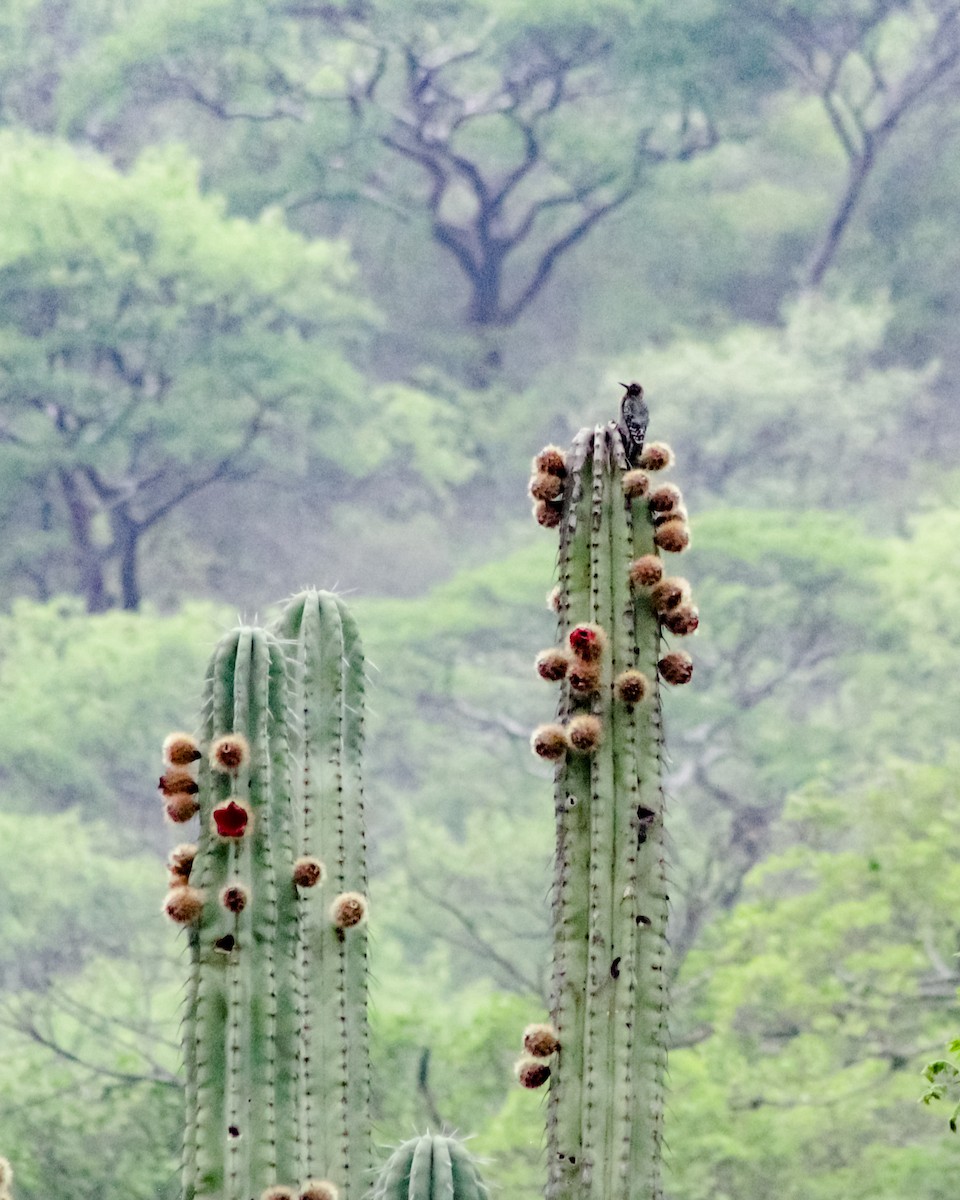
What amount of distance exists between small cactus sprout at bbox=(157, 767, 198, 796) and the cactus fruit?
895 millimetres

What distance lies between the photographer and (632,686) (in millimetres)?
A: 3584

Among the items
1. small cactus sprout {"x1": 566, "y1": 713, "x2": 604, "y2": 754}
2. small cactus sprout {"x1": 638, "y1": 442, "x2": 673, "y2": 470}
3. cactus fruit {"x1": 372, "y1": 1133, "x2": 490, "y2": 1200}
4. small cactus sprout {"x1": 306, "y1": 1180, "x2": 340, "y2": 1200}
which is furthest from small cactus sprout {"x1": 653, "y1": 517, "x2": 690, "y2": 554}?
small cactus sprout {"x1": 306, "y1": 1180, "x2": 340, "y2": 1200}

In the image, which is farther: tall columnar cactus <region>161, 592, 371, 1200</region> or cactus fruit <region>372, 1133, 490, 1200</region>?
tall columnar cactus <region>161, 592, 371, 1200</region>

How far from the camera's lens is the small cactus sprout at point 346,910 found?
4.23 m

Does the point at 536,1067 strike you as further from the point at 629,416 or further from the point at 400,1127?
the point at 400,1127

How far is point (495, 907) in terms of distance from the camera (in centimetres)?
1995

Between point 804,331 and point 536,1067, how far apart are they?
2953cm

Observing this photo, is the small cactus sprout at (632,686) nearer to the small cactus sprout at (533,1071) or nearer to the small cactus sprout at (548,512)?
the small cactus sprout at (548,512)

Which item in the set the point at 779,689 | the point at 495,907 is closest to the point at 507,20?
the point at 779,689

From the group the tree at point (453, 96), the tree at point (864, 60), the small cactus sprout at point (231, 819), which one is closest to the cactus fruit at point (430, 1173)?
the small cactus sprout at point (231, 819)

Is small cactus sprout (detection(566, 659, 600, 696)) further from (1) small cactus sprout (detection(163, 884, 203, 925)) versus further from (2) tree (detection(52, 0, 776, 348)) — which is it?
(2) tree (detection(52, 0, 776, 348))

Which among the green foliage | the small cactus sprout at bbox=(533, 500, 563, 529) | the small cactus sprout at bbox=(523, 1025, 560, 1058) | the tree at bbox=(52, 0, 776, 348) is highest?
the tree at bbox=(52, 0, 776, 348)

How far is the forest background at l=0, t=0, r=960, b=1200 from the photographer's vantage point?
562 inches

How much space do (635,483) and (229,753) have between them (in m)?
1.05
